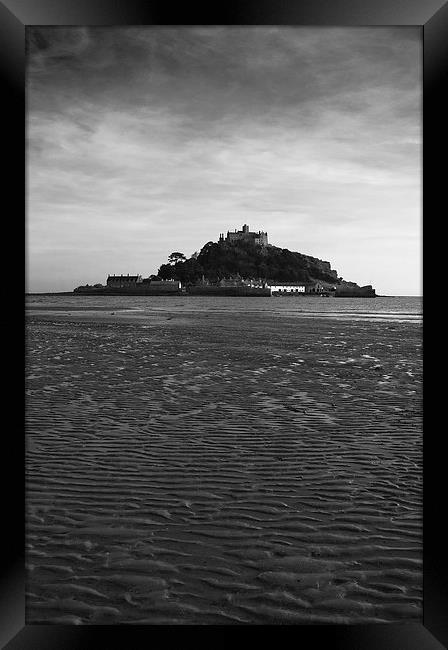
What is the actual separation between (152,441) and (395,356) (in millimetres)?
9638

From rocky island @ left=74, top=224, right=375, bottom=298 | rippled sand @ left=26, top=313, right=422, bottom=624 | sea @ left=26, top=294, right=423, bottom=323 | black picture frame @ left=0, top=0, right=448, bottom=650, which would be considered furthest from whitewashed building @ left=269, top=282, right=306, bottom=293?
black picture frame @ left=0, top=0, right=448, bottom=650

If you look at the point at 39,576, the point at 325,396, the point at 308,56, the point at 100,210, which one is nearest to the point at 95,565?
the point at 39,576

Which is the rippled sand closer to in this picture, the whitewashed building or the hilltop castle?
the whitewashed building

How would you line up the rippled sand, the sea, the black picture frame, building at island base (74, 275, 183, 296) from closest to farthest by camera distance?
1. the black picture frame
2. the rippled sand
3. the sea
4. building at island base (74, 275, 183, 296)

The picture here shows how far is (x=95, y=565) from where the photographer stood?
10.4 ft

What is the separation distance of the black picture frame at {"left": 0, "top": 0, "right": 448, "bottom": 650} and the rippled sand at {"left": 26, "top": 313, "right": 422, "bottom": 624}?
652 mm

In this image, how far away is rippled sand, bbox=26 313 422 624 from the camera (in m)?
2.88

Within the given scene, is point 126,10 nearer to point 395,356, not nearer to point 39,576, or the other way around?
point 39,576
